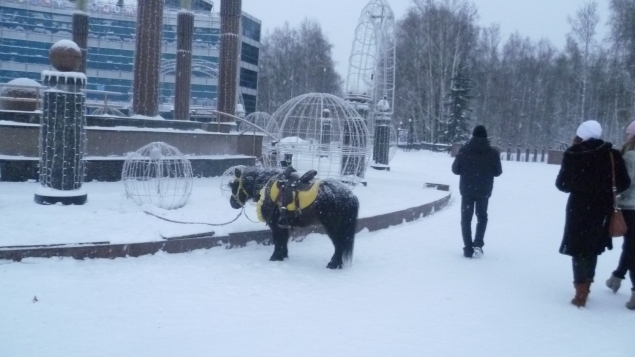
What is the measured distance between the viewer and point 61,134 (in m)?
8.18

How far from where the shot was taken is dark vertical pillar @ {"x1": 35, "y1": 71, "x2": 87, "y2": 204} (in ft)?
26.7

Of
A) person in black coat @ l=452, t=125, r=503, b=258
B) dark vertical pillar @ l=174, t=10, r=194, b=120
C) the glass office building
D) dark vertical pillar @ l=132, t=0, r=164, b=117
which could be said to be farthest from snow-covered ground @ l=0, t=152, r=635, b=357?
the glass office building

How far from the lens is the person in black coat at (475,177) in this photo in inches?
301

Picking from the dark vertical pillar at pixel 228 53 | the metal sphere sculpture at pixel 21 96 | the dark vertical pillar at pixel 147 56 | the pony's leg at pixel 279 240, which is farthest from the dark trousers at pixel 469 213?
the dark vertical pillar at pixel 228 53

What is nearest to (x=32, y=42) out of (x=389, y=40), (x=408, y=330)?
(x=389, y=40)

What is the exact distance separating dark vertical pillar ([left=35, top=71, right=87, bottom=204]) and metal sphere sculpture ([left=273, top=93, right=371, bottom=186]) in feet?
11.9

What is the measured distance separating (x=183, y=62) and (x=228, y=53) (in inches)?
57.7

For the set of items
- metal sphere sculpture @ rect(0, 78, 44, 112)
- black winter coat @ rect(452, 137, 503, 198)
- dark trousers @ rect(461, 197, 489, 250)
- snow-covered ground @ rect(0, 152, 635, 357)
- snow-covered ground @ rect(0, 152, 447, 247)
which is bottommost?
snow-covered ground @ rect(0, 152, 635, 357)

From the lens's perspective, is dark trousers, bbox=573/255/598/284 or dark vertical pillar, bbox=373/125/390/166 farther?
dark vertical pillar, bbox=373/125/390/166

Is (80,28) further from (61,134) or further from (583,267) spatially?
(583,267)

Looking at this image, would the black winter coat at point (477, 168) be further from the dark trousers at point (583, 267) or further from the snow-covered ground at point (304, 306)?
the dark trousers at point (583, 267)

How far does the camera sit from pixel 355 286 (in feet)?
20.1

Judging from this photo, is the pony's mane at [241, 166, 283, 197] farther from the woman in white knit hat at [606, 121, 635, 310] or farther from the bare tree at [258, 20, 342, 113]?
the bare tree at [258, 20, 342, 113]

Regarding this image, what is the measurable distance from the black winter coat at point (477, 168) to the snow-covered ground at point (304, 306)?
949 millimetres
